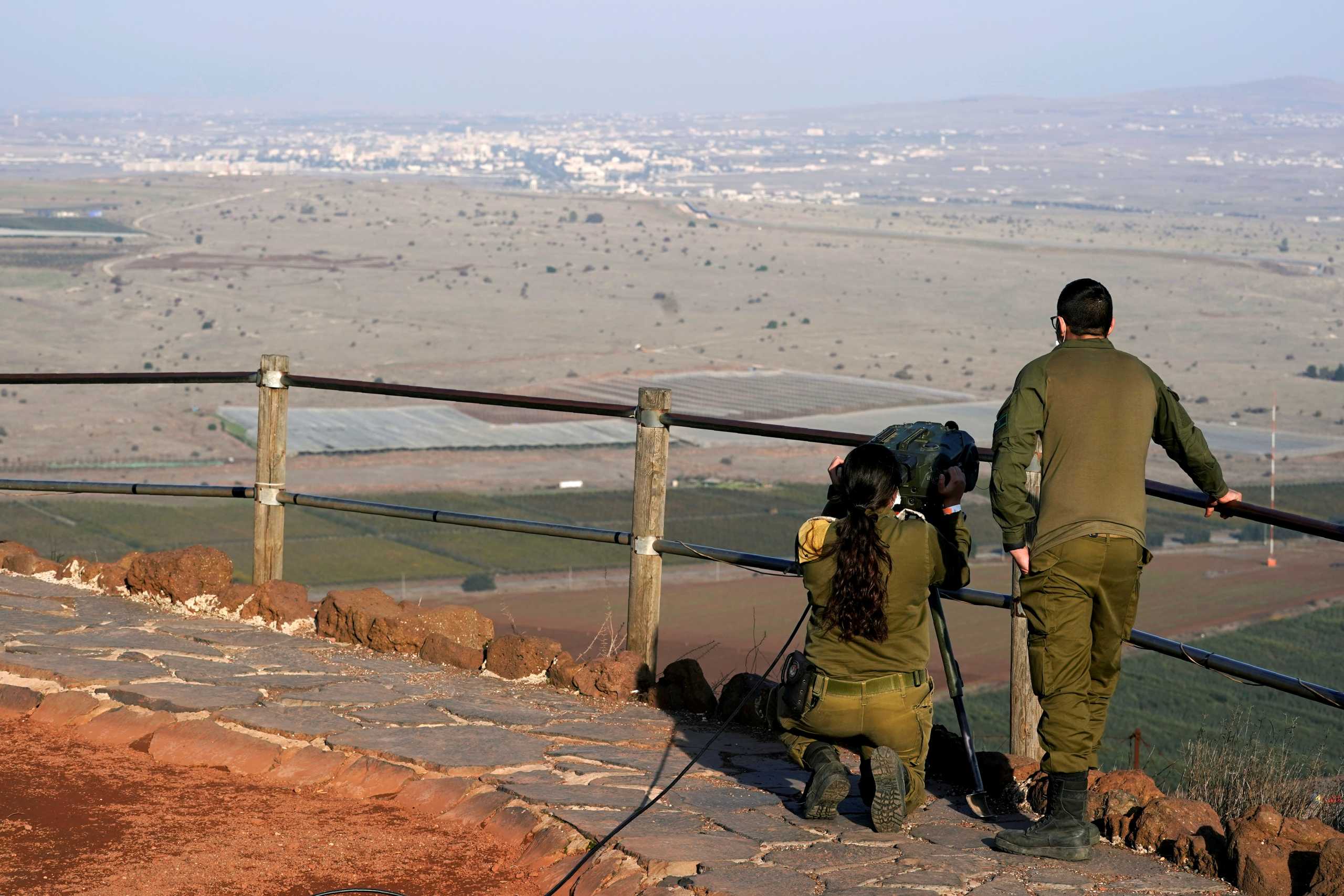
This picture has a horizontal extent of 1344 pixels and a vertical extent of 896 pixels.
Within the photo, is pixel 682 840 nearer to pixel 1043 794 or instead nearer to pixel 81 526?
pixel 1043 794

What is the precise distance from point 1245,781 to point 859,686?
186cm

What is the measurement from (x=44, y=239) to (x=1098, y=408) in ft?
556

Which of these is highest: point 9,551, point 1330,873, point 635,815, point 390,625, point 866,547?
point 866,547

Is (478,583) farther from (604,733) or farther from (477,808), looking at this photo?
(477,808)

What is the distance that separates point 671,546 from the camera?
20.0 ft

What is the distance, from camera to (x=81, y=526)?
61094 millimetres

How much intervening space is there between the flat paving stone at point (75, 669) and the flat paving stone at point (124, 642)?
0.68 feet

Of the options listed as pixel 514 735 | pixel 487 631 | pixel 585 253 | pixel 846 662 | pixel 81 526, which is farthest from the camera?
pixel 585 253

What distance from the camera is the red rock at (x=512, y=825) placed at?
14.4ft

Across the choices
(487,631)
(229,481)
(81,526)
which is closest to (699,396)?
(229,481)

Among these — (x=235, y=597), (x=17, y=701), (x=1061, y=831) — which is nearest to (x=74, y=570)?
(x=235, y=597)

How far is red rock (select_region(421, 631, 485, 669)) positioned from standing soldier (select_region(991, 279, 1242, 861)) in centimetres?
278

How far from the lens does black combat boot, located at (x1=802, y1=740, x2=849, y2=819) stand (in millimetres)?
4402

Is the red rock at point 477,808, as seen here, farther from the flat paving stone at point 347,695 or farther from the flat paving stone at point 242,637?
the flat paving stone at point 242,637
